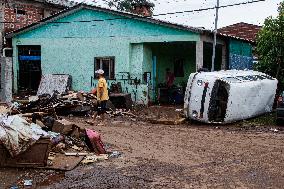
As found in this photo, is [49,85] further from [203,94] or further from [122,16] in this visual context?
[203,94]

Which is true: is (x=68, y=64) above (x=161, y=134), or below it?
above

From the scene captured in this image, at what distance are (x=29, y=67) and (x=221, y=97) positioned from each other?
11.7 meters

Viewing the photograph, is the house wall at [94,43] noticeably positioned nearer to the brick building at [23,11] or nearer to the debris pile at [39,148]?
the brick building at [23,11]

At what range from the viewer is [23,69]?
A: 23.3m

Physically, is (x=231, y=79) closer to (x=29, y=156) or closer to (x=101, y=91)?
(x=101, y=91)

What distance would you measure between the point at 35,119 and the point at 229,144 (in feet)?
17.0

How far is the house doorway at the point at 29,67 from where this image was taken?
23297 mm

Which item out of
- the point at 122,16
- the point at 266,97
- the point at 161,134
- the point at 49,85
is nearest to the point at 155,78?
the point at 122,16

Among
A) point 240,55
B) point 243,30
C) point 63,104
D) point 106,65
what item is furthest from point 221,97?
point 243,30

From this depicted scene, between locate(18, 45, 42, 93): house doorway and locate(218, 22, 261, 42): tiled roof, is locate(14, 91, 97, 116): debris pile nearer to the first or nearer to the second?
locate(18, 45, 42, 93): house doorway

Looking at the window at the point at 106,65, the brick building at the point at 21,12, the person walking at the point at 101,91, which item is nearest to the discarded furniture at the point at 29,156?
the person walking at the point at 101,91

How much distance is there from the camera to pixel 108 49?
21.6 m

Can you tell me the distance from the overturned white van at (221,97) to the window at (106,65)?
669cm

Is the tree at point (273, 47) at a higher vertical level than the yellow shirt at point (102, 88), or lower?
higher
